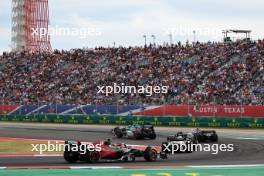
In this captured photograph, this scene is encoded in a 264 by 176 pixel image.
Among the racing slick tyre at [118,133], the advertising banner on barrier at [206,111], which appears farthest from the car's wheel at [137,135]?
the advertising banner on barrier at [206,111]

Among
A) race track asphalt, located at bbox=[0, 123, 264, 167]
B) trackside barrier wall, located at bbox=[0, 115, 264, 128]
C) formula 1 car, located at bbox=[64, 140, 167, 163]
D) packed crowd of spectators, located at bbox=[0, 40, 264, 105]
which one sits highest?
packed crowd of spectators, located at bbox=[0, 40, 264, 105]

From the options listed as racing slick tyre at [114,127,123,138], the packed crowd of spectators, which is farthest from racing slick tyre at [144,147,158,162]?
the packed crowd of spectators

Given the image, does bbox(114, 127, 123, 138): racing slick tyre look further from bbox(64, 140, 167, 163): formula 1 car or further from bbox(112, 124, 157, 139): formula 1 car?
bbox(64, 140, 167, 163): formula 1 car

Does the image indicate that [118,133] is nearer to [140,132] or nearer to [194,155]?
[140,132]

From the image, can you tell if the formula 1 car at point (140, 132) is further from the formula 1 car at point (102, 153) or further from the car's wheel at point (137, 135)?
the formula 1 car at point (102, 153)

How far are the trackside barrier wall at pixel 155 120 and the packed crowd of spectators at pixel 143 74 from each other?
4.80 ft

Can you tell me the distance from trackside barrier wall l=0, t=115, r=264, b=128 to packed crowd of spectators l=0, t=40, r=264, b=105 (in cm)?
146

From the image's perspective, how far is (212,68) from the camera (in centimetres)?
4497

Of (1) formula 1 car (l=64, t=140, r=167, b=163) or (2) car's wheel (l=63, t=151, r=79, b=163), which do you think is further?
(2) car's wheel (l=63, t=151, r=79, b=163)

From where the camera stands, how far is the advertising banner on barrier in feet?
125

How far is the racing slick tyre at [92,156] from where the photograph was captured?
61.9 ft

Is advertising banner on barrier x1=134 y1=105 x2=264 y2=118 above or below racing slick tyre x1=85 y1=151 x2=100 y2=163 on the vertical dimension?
above

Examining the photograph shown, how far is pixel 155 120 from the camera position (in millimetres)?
41938

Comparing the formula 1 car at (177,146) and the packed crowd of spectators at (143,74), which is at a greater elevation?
the packed crowd of spectators at (143,74)
